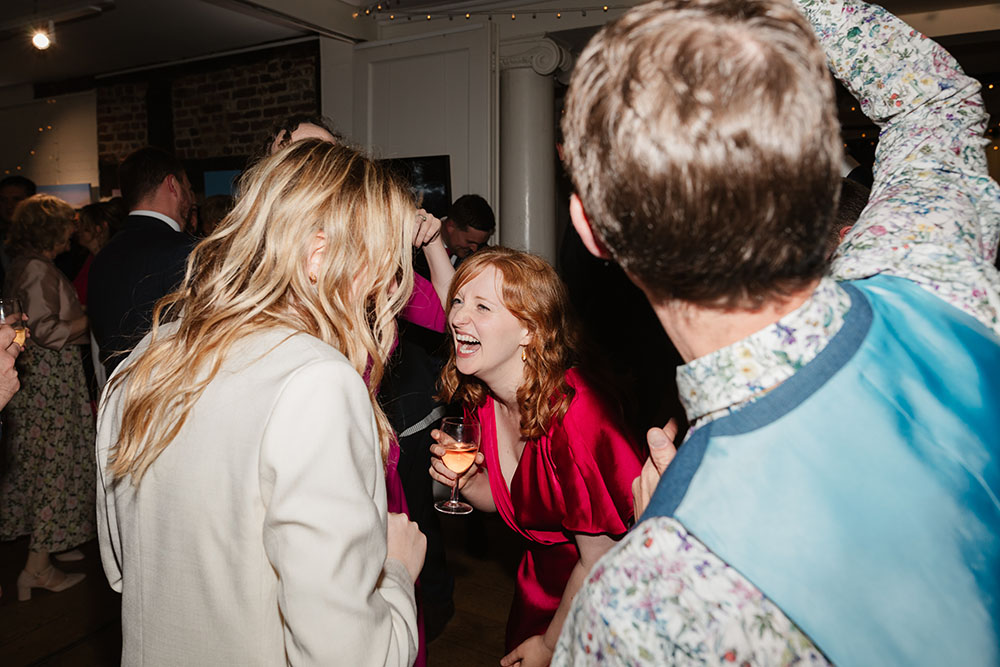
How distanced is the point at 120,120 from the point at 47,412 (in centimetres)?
466

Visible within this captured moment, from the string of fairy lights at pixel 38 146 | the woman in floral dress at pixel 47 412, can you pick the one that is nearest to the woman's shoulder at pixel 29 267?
the woman in floral dress at pixel 47 412

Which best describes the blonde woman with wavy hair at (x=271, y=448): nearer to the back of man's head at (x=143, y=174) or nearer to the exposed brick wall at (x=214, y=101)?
the back of man's head at (x=143, y=174)

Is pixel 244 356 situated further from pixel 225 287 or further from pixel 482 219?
pixel 482 219

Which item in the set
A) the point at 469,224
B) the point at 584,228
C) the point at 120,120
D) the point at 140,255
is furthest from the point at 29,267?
the point at 120,120

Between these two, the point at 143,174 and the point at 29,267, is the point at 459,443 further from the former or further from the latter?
the point at 29,267

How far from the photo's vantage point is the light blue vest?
0.59 meters

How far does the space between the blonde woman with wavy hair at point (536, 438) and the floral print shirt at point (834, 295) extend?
105 centimetres

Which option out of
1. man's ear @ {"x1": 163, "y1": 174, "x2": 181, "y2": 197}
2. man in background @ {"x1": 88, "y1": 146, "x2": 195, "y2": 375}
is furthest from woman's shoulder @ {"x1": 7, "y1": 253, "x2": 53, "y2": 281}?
man's ear @ {"x1": 163, "y1": 174, "x2": 181, "y2": 197}

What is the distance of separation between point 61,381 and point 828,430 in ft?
14.4

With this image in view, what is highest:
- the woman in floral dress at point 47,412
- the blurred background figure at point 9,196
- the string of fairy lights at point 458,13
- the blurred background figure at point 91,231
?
the string of fairy lights at point 458,13

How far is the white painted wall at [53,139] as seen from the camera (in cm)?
759

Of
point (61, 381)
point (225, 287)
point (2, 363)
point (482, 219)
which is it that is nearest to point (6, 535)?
point (61, 381)

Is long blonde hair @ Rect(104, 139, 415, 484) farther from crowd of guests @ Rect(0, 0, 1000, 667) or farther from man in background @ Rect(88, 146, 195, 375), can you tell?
man in background @ Rect(88, 146, 195, 375)

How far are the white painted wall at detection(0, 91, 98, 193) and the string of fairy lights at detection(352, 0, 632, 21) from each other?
400cm
